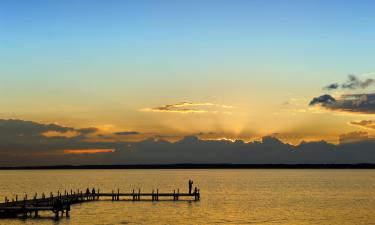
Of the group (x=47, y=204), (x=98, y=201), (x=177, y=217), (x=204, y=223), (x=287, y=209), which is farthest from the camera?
(x=98, y=201)

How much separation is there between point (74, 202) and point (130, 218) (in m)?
21.0

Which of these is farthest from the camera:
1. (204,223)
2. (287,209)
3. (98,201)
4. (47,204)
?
(98,201)

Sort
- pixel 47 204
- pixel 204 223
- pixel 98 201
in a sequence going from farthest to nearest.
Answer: pixel 98 201 → pixel 47 204 → pixel 204 223

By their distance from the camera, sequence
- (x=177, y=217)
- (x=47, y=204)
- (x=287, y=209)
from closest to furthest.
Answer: (x=177, y=217)
(x=47, y=204)
(x=287, y=209)

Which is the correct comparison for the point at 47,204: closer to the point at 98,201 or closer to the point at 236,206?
the point at 98,201

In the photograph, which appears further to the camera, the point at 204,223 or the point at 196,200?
the point at 196,200

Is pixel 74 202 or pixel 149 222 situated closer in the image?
pixel 149 222

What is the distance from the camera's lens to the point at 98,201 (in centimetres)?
9612

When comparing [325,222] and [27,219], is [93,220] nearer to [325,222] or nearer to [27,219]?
[27,219]

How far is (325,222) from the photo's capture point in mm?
69062

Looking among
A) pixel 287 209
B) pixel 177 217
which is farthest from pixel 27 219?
pixel 287 209

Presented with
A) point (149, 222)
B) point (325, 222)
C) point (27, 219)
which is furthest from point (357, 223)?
point (27, 219)

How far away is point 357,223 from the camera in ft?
227

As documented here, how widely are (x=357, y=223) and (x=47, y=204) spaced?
39.8 meters
